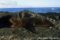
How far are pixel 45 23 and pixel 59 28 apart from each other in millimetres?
322

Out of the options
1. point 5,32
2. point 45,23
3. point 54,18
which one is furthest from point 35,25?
point 5,32

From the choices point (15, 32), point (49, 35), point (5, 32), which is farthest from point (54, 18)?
point (5, 32)

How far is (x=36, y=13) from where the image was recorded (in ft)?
11.1

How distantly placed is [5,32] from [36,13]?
78cm

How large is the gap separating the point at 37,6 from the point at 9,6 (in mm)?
612

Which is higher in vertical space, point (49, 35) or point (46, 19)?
point (46, 19)

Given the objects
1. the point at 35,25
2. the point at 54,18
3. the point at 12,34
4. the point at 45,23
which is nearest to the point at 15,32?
the point at 12,34

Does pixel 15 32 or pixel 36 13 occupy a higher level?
pixel 36 13

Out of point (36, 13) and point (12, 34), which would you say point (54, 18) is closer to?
point (36, 13)

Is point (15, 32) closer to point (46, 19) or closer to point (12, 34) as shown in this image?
point (12, 34)

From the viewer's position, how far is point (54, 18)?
3.38 metres

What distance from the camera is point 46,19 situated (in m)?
3.41
